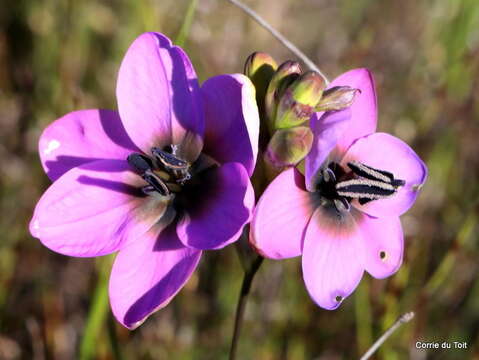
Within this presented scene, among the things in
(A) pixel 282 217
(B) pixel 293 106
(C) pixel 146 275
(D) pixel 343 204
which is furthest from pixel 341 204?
(C) pixel 146 275

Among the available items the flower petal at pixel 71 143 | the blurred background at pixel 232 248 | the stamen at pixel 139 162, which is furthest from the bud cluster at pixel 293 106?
the blurred background at pixel 232 248

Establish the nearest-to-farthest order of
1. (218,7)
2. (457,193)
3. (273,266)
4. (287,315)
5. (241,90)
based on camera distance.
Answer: (241,90) < (287,315) < (273,266) < (457,193) < (218,7)

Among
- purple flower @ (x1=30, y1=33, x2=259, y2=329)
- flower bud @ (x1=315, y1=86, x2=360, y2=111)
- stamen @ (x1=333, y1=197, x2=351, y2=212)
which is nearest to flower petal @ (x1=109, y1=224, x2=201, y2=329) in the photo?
purple flower @ (x1=30, y1=33, x2=259, y2=329)

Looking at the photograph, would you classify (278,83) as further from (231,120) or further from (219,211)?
(219,211)

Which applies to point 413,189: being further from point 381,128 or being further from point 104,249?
point 381,128

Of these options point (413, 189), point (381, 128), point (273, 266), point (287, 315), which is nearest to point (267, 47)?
point (381, 128)

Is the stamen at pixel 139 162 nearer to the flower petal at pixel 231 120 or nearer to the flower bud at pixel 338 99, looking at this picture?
the flower petal at pixel 231 120

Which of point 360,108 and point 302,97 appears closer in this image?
point 302,97
